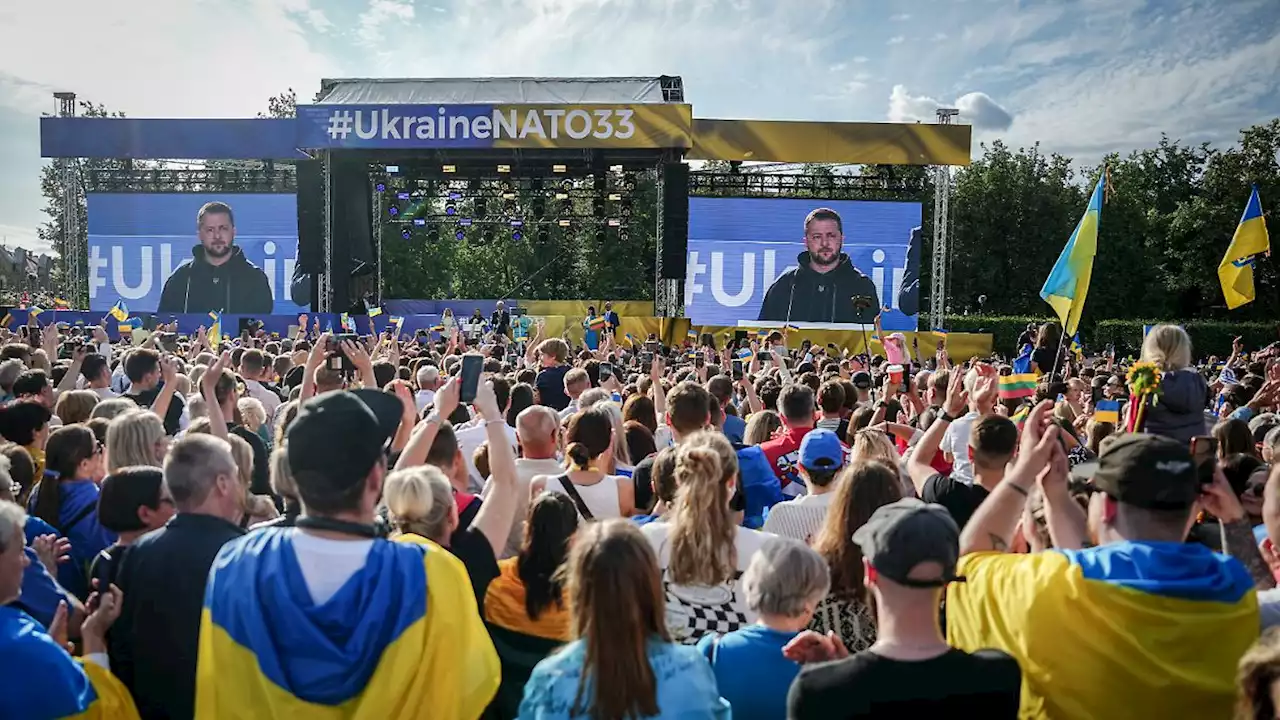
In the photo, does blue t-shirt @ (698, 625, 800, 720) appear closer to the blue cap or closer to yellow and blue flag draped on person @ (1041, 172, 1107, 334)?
the blue cap

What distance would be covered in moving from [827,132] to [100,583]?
21066 mm

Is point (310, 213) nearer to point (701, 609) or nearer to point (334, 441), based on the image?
point (701, 609)

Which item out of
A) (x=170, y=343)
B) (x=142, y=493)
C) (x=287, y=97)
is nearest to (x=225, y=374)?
(x=142, y=493)

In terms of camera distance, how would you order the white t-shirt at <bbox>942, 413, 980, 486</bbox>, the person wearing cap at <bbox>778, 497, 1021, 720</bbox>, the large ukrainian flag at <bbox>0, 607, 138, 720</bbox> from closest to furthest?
the person wearing cap at <bbox>778, 497, 1021, 720</bbox>, the large ukrainian flag at <bbox>0, 607, 138, 720</bbox>, the white t-shirt at <bbox>942, 413, 980, 486</bbox>

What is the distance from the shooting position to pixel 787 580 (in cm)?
258

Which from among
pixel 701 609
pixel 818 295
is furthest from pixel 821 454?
pixel 818 295

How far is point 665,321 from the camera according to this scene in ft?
74.8

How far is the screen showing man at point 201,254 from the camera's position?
24297 millimetres

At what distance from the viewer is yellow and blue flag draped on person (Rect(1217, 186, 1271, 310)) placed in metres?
10.9

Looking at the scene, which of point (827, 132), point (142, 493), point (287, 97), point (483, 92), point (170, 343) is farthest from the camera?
point (287, 97)

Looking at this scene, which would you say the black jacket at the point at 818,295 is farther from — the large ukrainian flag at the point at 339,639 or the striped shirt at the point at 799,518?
A: the large ukrainian flag at the point at 339,639

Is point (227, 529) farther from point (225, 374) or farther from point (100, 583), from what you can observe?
point (225, 374)

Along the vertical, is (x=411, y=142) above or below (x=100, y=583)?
above

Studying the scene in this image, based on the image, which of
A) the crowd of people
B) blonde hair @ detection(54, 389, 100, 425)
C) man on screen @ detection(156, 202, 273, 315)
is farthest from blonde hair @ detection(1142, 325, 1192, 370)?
man on screen @ detection(156, 202, 273, 315)
